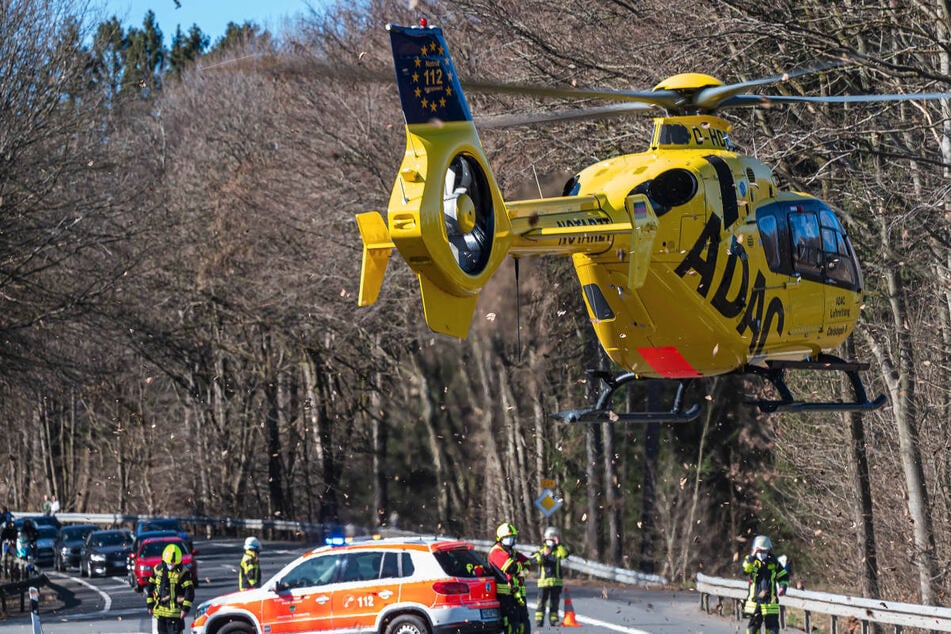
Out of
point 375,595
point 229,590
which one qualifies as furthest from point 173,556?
point 229,590

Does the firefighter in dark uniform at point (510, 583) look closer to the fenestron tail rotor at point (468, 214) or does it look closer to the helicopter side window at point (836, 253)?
the helicopter side window at point (836, 253)

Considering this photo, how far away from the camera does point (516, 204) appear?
12.3 meters

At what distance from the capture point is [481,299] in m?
25.5

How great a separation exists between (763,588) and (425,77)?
Result: 1104 centimetres

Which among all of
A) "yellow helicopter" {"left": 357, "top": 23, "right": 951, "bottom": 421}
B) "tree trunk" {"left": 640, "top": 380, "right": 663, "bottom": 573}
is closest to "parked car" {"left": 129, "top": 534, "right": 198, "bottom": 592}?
"tree trunk" {"left": 640, "top": 380, "right": 663, "bottom": 573}

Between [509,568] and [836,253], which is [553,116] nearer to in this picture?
[836,253]

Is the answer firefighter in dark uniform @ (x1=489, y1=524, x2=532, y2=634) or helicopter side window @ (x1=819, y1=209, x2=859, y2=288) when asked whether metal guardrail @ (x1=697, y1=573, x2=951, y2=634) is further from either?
helicopter side window @ (x1=819, y1=209, x2=859, y2=288)

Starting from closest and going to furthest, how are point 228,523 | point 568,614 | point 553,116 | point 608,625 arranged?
point 553,116, point 568,614, point 608,625, point 228,523

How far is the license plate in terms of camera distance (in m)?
19.1

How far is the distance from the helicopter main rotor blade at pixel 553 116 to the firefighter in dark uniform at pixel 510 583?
7250 millimetres

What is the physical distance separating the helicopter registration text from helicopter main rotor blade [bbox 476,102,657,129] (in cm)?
148

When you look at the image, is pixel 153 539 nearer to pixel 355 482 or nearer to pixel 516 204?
pixel 355 482

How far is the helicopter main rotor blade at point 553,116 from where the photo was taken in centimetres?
1325

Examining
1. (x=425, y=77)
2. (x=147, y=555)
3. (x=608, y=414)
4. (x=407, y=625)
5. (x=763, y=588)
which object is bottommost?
(x=407, y=625)
